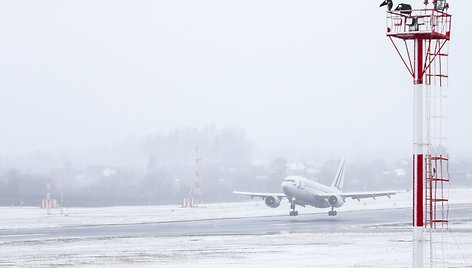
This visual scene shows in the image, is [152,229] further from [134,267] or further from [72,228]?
[134,267]

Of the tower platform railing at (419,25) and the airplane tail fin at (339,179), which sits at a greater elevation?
the tower platform railing at (419,25)

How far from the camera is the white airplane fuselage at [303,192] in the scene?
92312mm

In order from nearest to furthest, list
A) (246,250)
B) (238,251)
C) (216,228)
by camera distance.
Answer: (238,251) < (246,250) < (216,228)

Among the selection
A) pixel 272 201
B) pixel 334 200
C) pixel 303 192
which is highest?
pixel 303 192

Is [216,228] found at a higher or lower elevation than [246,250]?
lower

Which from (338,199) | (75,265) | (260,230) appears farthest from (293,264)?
(338,199)

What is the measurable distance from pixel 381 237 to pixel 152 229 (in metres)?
20.5

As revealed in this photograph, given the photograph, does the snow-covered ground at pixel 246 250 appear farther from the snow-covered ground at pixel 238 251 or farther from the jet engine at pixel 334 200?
the jet engine at pixel 334 200

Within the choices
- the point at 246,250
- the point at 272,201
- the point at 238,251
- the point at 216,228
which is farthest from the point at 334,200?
the point at 238,251

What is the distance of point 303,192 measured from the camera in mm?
92688

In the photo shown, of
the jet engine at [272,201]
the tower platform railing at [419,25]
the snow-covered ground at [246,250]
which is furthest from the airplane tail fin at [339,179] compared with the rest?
the tower platform railing at [419,25]

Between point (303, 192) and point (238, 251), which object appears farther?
point (303, 192)

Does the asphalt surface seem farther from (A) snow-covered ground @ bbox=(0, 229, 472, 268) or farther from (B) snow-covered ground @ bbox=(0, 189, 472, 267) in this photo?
(A) snow-covered ground @ bbox=(0, 229, 472, 268)

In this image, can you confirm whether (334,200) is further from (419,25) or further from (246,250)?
(419,25)
